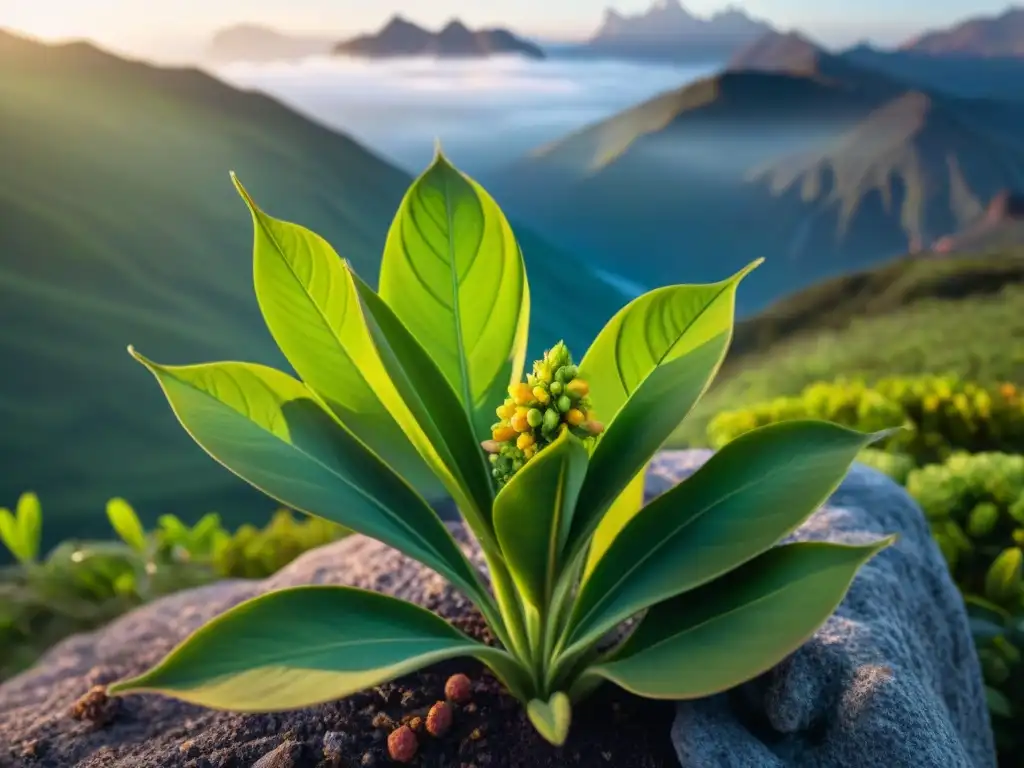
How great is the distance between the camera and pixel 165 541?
2.21 m

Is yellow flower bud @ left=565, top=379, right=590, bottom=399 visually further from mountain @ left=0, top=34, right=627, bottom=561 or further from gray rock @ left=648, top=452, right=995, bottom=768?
mountain @ left=0, top=34, right=627, bottom=561

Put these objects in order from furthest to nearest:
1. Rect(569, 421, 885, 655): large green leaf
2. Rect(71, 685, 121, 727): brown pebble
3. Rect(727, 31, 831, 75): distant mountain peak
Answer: Rect(727, 31, 831, 75): distant mountain peak < Rect(71, 685, 121, 727): brown pebble < Rect(569, 421, 885, 655): large green leaf

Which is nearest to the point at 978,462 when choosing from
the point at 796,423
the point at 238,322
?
the point at 796,423

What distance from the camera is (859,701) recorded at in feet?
3.10

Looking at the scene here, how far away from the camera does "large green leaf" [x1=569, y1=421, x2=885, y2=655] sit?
85 centimetres

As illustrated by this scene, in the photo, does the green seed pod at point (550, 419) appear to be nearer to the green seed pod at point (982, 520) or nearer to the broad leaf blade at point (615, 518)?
the broad leaf blade at point (615, 518)

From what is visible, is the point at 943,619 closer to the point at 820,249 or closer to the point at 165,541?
the point at 165,541

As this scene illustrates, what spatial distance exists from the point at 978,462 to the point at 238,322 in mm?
2847

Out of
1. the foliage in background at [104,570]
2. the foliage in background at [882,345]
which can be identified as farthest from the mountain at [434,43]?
the foliage in background at [104,570]

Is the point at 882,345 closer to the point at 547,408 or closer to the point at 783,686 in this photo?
the point at 783,686

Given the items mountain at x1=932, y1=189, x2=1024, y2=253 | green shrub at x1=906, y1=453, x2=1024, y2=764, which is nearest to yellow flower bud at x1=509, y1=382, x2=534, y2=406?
green shrub at x1=906, y1=453, x2=1024, y2=764

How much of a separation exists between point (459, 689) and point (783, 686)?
379 mm

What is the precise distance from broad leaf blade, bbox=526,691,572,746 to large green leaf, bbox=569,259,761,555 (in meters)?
0.17

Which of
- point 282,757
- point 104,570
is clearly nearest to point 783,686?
point 282,757
